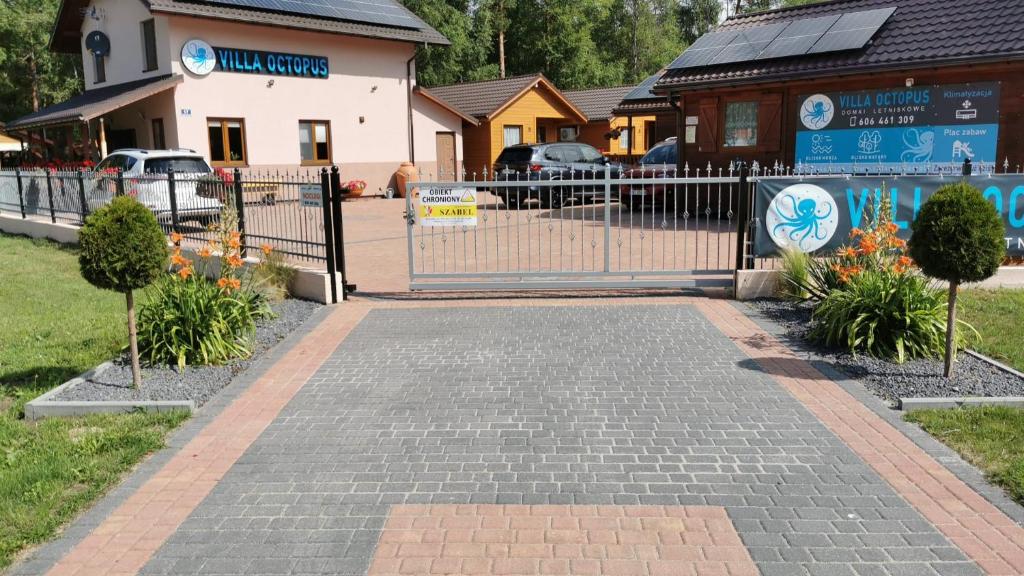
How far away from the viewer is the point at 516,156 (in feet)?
72.7

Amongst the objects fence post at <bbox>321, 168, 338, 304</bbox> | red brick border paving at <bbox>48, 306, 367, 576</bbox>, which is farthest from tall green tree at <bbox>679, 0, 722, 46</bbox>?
red brick border paving at <bbox>48, 306, 367, 576</bbox>

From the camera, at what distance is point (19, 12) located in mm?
41656

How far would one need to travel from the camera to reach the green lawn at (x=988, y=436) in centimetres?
457

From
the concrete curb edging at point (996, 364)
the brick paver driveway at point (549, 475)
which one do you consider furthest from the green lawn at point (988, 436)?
the concrete curb edging at point (996, 364)

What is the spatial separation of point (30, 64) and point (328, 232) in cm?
4297

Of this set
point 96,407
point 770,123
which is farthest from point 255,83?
point 96,407

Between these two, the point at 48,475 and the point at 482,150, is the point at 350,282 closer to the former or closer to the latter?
the point at 48,475

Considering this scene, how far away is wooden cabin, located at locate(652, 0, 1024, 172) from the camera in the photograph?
13500mm

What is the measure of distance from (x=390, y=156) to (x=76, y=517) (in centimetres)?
2447

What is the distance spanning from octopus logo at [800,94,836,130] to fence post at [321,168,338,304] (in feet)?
33.8

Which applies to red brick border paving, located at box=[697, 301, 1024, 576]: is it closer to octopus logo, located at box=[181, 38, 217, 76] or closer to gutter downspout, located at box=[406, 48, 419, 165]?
octopus logo, located at box=[181, 38, 217, 76]

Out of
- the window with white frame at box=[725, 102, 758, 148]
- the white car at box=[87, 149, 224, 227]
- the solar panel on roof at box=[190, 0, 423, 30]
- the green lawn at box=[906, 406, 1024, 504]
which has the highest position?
the solar panel on roof at box=[190, 0, 423, 30]

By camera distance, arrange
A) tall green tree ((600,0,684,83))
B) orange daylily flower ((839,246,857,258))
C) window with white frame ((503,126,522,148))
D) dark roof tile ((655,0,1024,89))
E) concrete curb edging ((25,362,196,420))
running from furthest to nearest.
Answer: tall green tree ((600,0,684,83)) → window with white frame ((503,126,522,148)) → dark roof tile ((655,0,1024,89)) → orange daylily flower ((839,246,857,258)) → concrete curb edging ((25,362,196,420))

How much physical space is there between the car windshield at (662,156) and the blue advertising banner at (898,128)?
4.74 meters
